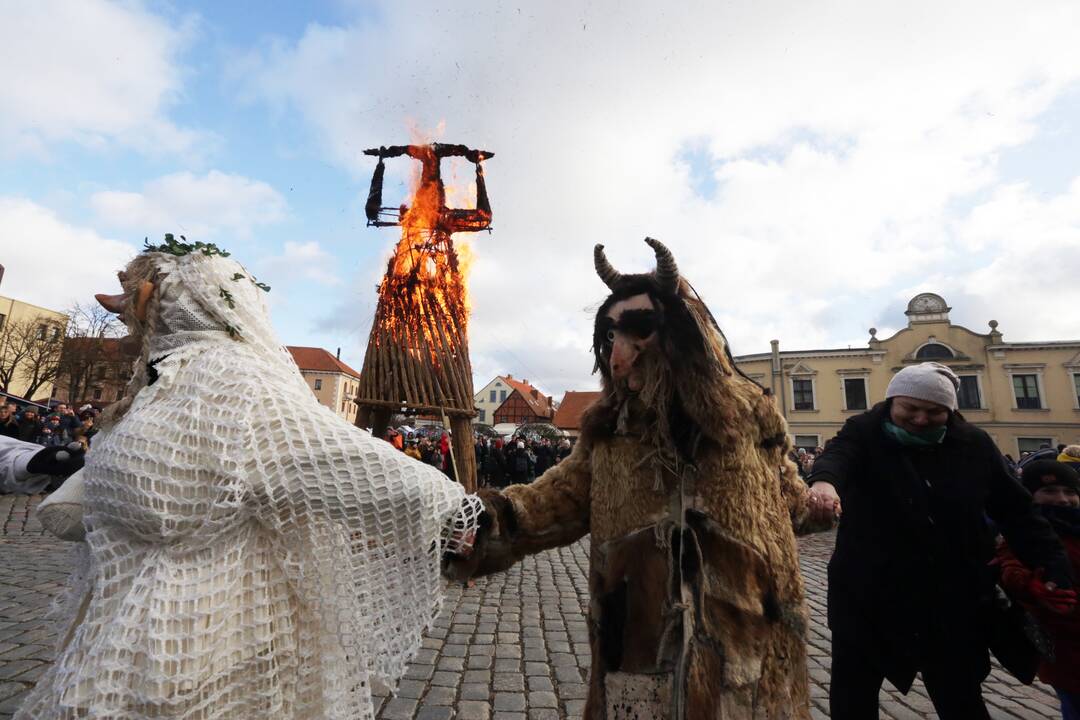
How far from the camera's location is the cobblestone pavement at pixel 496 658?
318 centimetres

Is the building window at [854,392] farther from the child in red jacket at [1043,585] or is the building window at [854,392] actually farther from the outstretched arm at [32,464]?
the outstretched arm at [32,464]

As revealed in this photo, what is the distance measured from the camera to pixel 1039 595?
230 cm

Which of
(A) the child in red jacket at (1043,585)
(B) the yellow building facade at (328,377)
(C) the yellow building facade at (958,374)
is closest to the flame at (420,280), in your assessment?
(A) the child in red jacket at (1043,585)

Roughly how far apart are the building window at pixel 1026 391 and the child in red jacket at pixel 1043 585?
36.9 metres

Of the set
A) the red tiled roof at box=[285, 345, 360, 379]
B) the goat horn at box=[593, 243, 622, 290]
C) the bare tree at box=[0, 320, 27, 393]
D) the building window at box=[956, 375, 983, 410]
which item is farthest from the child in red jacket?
the red tiled roof at box=[285, 345, 360, 379]

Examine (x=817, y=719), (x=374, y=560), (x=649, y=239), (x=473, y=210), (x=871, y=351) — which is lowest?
(x=817, y=719)

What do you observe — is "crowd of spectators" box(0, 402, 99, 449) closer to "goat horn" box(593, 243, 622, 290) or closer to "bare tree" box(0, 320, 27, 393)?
"goat horn" box(593, 243, 622, 290)

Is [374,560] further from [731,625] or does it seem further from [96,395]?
[96,395]

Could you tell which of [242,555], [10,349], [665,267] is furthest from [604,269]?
[10,349]

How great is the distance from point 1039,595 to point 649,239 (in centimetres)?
246

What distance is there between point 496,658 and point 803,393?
34.4 m

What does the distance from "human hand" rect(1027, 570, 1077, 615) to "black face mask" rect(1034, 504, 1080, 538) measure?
1.92ft

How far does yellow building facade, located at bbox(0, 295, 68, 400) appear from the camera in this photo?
30312 mm

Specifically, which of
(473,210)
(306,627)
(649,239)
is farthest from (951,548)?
(473,210)
